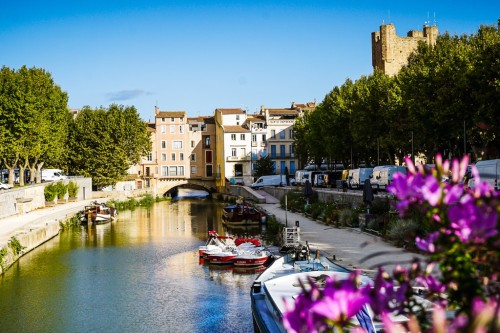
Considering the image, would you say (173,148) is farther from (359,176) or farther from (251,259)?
(251,259)

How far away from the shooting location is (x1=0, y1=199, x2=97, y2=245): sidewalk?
34362 millimetres

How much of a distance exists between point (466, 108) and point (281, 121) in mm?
49176

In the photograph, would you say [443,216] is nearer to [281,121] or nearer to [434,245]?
[434,245]

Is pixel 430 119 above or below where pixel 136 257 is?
above

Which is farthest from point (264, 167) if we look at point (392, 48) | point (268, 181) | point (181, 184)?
point (392, 48)

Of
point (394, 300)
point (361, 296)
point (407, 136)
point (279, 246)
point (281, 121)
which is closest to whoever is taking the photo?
point (361, 296)

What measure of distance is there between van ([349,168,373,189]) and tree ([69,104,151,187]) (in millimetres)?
32188

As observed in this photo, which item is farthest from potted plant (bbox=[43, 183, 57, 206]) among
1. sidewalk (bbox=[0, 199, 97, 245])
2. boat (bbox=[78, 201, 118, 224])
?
boat (bbox=[78, 201, 118, 224])

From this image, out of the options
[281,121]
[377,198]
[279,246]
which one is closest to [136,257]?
[279,246]

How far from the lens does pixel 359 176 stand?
150 ft

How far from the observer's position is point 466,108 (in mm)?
33062

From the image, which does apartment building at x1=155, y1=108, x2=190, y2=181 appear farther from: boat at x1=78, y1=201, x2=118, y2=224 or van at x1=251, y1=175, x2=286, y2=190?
boat at x1=78, y1=201, x2=118, y2=224

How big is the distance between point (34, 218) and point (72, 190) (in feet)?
61.0

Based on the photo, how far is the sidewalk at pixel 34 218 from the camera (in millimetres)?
34362
